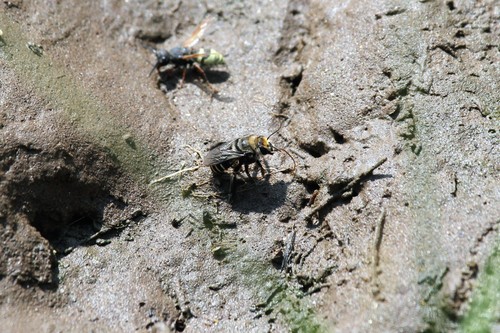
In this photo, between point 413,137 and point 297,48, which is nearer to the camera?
point 413,137

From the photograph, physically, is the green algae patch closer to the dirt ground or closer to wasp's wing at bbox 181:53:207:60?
the dirt ground

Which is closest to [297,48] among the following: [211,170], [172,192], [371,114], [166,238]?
[371,114]

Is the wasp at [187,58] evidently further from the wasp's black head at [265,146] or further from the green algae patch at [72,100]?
the wasp's black head at [265,146]

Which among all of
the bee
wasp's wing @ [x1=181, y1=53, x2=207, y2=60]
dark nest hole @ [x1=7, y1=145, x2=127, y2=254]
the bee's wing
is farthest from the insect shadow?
the bee's wing

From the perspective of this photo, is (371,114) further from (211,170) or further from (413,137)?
(211,170)

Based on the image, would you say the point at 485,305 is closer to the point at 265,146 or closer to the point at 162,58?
the point at 265,146

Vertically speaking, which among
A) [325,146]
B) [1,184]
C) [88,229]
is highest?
[325,146]

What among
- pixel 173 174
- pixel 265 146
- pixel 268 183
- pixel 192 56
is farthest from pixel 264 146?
pixel 192 56
